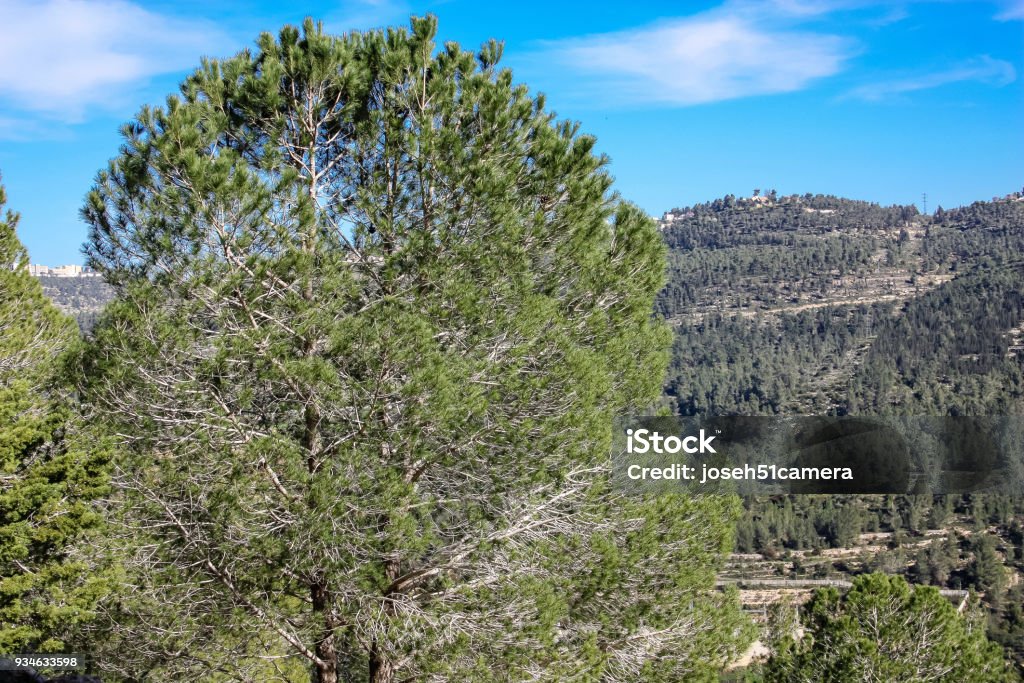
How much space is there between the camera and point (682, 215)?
166875 millimetres

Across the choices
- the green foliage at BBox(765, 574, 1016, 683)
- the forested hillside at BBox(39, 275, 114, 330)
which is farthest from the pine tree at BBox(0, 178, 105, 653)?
the forested hillside at BBox(39, 275, 114, 330)

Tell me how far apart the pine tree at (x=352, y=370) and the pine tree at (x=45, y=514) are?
627 millimetres

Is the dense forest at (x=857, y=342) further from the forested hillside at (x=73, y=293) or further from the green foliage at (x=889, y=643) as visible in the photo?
the green foliage at (x=889, y=643)

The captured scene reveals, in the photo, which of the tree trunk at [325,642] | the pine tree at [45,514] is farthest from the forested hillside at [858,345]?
the tree trunk at [325,642]

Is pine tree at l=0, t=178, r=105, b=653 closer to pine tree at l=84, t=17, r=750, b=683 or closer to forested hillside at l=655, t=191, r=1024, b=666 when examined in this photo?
pine tree at l=84, t=17, r=750, b=683

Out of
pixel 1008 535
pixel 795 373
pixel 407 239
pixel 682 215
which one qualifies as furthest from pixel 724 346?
pixel 407 239

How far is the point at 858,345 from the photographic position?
10250 cm

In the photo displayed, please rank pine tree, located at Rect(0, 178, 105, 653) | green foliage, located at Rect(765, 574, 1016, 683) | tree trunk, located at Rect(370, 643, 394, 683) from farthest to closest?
1. green foliage, located at Rect(765, 574, 1016, 683)
2. pine tree, located at Rect(0, 178, 105, 653)
3. tree trunk, located at Rect(370, 643, 394, 683)

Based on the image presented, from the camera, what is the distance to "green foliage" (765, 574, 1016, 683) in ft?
47.6

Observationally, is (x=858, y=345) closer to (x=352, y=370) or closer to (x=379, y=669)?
(x=379, y=669)

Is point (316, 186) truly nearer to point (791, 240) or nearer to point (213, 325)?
point (213, 325)

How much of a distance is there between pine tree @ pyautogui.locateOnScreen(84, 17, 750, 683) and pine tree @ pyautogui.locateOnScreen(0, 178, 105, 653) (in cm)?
63

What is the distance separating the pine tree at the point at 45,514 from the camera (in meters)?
6.96

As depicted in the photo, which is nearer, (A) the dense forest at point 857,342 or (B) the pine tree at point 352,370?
(B) the pine tree at point 352,370
